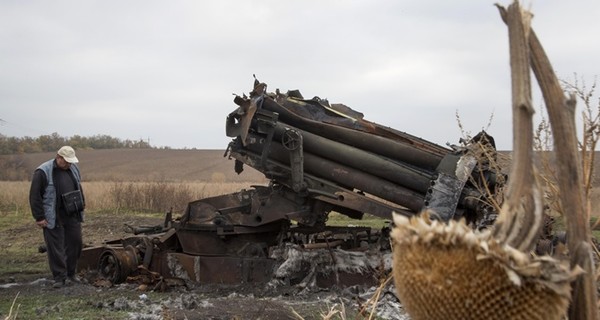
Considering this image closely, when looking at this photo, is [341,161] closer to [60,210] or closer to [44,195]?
[60,210]

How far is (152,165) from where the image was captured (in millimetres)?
48625

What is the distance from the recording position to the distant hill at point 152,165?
42.6 metres

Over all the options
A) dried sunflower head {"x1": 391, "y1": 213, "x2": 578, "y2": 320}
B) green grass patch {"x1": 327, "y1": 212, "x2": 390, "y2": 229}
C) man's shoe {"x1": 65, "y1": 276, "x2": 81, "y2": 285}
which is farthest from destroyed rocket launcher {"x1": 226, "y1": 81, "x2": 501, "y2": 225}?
green grass patch {"x1": 327, "y1": 212, "x2": 390, "y2": 229}

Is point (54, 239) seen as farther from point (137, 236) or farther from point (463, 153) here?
point (463, 153)

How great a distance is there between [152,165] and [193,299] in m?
41.7

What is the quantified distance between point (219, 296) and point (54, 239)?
2.57m

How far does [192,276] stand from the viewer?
9.22m

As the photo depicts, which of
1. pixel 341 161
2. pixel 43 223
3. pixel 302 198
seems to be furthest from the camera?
pixel 43 223

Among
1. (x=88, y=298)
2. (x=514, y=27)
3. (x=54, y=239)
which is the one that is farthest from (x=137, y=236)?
(x=514, y=27)

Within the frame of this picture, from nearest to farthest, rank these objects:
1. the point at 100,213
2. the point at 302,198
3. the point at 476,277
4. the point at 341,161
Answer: the point at 476,277 → the point at 341,161 → the point at 302,198 → the point at 100,213

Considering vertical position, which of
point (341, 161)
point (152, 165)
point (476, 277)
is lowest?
point (152, 165)

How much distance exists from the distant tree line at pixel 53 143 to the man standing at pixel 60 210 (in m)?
47.0

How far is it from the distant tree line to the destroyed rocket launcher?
161ft

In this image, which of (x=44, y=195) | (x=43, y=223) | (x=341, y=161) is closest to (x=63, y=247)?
(x=43, y=223)
